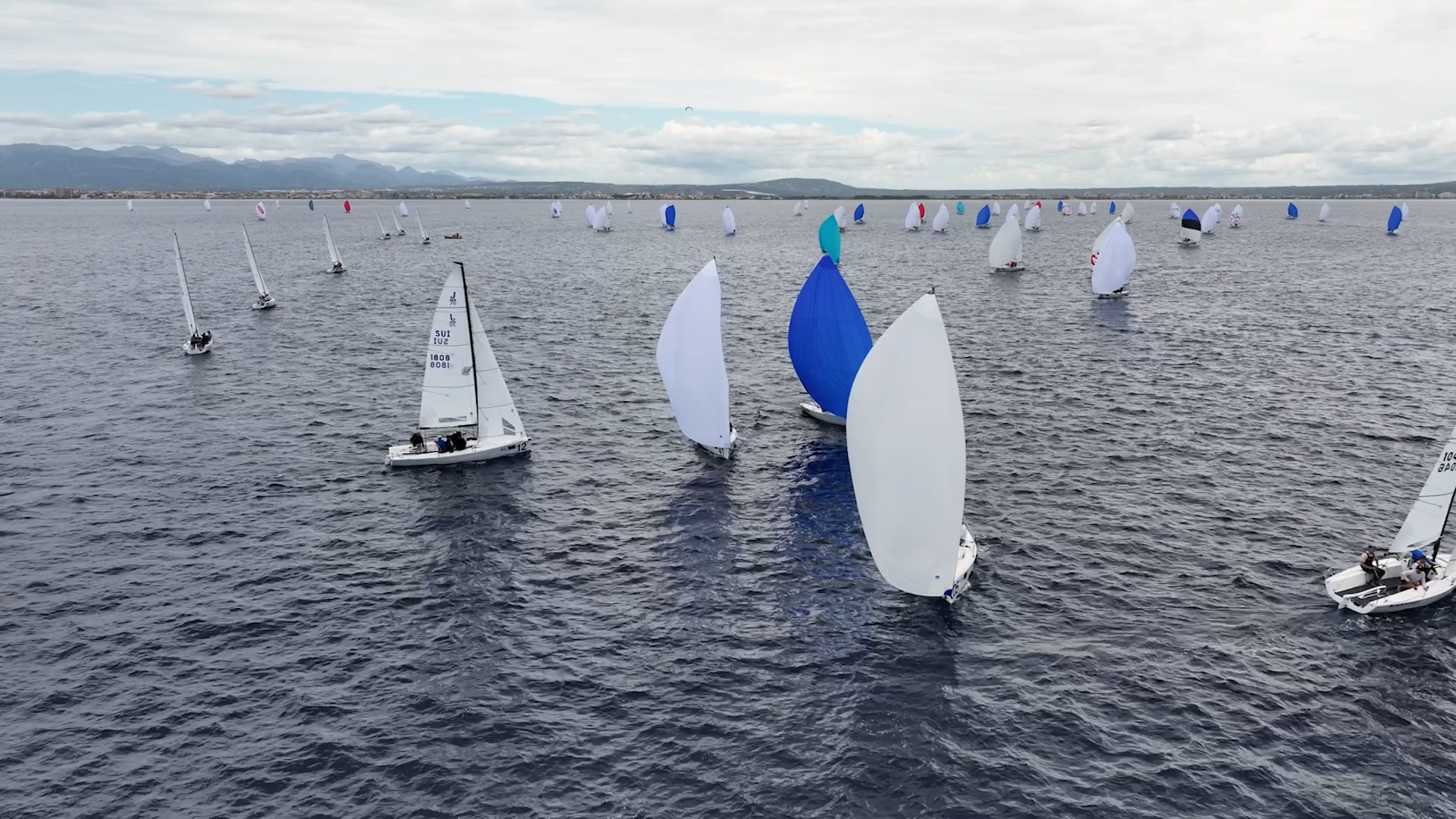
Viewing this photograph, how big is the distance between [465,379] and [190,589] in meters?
19.4

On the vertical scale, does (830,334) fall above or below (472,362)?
above

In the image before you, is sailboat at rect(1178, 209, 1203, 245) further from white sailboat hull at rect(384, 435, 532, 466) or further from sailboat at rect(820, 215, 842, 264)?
white sailboat hull at rect(384, 435, 532, 466)

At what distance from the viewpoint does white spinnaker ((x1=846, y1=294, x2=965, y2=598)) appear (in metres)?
34.4

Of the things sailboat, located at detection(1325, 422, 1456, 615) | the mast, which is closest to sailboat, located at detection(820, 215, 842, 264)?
the mast

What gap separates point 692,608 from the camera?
1443 inches

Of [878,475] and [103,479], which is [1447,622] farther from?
[103,479]

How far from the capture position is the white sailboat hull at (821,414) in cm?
5849

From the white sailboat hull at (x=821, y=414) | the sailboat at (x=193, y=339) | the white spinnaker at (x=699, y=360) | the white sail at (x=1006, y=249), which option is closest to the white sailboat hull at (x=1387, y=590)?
the white sailboat hull at (x=821, y=414)

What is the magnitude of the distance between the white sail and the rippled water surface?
61.0 metres

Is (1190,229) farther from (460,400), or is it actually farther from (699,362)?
(460,400)

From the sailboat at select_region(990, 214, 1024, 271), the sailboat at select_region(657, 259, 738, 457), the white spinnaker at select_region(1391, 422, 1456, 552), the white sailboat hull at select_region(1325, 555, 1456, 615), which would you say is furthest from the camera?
the sailboat at select_region(990, 214, 1024, 271)

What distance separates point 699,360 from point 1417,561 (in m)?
34.0

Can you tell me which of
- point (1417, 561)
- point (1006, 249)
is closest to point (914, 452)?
point (1417, 561)

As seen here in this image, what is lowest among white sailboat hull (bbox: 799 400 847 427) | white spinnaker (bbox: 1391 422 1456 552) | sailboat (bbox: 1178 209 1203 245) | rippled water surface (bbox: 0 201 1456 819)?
rippled water surface (bbox: 0 201 1456 819)
